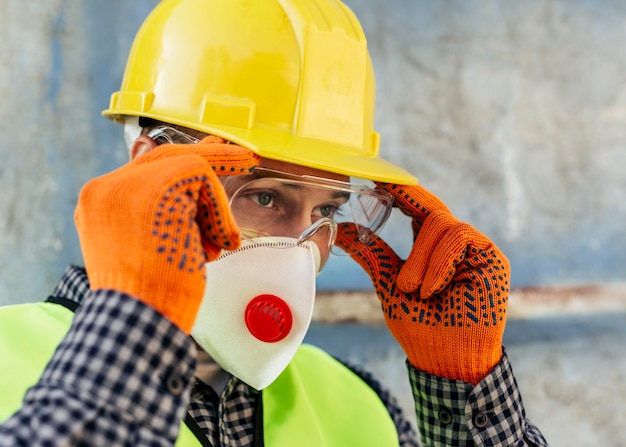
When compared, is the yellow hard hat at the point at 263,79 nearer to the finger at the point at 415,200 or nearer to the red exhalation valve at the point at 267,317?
the finger at the point at 415,200

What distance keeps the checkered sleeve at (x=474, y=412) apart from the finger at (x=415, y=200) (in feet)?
1.39

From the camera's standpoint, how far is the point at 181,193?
109 cm

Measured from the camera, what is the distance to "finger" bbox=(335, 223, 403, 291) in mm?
1841

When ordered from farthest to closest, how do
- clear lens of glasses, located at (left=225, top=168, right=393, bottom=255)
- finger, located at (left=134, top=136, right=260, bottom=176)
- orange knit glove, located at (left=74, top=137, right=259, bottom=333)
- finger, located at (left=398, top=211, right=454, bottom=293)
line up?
finger, located at (left=398, top=211, right=454, bottom=293)
clear lens of glasses, located at (left=225, top=168, right=393, bottom=255)
finger, located at (left=134, top=136, right=260, bottom=176)
orange knit glove, located at (left=74, top=137, right=259, bottom=333)

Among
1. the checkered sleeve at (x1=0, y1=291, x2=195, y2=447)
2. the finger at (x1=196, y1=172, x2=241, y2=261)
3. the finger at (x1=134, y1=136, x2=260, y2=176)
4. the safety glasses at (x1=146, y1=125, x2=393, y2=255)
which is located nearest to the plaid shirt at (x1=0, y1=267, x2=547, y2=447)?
the checkered sleeve at (x1=0, y1=291, x2=195, y2=447)

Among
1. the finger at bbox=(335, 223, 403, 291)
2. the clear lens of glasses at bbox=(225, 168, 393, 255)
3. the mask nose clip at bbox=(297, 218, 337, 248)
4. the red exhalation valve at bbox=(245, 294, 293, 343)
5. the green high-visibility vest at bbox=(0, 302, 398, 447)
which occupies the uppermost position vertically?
the clear lens of glasses at bbox=(225, 168, 393, 255)

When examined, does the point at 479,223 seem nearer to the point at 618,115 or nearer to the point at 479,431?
the point at 618,115

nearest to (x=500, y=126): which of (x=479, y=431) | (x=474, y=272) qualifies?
(x=474, y=272)

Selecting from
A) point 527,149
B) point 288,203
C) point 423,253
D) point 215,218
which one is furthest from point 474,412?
point 527,149

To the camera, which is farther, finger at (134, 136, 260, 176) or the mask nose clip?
the mask nose clip

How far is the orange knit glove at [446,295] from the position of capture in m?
1.70

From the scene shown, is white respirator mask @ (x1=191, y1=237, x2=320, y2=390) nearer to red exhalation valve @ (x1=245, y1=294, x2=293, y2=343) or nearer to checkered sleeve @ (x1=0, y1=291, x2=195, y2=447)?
red exhalation valve @ (x1=245, y1=294, x2=293, y2=343)

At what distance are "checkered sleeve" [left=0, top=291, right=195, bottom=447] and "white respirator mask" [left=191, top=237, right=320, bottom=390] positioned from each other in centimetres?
38

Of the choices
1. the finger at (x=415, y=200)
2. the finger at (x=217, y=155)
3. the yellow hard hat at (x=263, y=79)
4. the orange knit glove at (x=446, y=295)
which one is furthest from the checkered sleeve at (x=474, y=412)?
the finger at (x=217, y=155)
